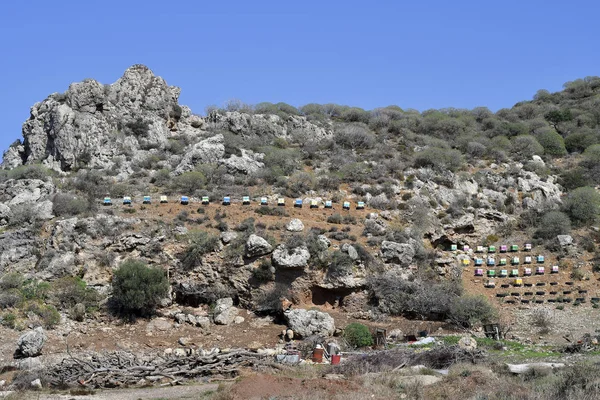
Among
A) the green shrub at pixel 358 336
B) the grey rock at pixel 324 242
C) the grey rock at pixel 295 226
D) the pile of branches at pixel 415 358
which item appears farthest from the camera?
the grey rock at pixel 295 226

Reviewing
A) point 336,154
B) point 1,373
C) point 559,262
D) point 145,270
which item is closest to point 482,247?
point 559,262

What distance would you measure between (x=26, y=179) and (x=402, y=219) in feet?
69.6

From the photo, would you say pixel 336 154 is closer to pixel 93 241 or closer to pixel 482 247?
pixel 482 247

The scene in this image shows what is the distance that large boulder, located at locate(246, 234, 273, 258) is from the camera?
27719mm

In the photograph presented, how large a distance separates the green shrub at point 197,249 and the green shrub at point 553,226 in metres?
18.9

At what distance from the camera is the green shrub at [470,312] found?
85.1 feet

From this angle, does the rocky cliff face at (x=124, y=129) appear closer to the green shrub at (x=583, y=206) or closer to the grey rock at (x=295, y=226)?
the grey rock at (x=295, y=226)

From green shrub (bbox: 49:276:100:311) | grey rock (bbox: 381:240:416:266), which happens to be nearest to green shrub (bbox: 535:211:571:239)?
grey rock (bbox: 381:240:416:266)

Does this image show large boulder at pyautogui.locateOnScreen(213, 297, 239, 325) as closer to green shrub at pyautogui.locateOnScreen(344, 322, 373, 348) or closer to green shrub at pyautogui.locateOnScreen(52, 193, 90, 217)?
green shrub at pyautogui.locateOnScreen(344, 322, 373, 348)

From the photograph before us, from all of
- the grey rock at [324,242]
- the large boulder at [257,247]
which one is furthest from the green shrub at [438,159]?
the large boulder at [257,247]

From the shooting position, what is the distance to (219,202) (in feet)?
114

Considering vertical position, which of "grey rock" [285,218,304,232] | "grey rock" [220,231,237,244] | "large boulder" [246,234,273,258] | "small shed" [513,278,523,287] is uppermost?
"grey rock" [285,218,304,232]

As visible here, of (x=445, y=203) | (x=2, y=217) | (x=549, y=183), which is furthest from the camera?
(x=549, y=183)

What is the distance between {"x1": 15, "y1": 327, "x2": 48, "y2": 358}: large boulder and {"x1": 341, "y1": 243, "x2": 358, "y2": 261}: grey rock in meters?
13.4
